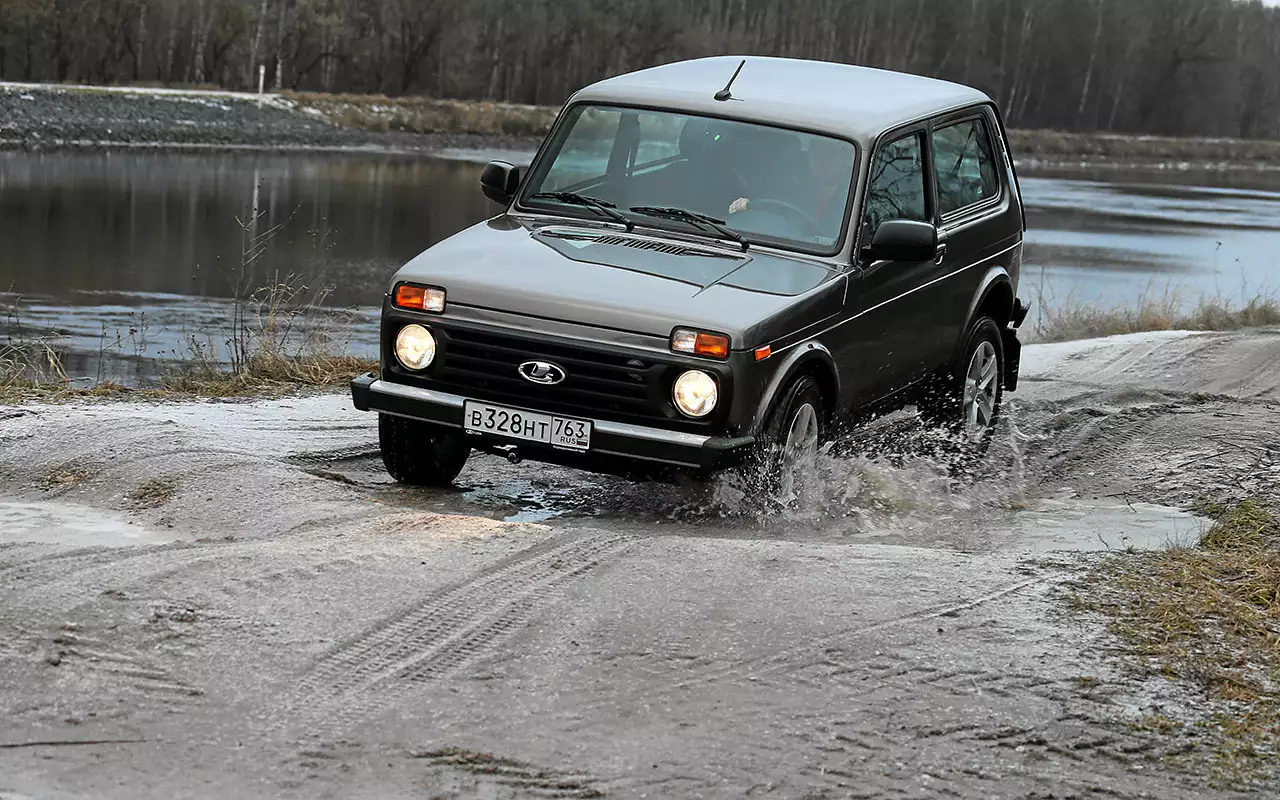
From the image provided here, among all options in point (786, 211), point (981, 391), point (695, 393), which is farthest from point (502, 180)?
point (981, 391)

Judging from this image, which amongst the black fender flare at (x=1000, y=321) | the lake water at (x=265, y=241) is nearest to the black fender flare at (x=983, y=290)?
the black fender flare at (x=1000, y=321)

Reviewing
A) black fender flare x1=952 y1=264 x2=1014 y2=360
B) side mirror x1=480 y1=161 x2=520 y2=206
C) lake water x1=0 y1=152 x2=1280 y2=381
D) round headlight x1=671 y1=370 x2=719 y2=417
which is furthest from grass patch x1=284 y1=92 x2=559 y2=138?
round headlight x1=671 y1=370 x2=719 y2=417

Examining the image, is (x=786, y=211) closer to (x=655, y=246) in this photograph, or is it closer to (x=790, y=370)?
(x=655, y=246)

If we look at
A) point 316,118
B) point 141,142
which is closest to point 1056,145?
point 316,118

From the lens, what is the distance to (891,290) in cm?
794

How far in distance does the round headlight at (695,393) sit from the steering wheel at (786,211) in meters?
1.27

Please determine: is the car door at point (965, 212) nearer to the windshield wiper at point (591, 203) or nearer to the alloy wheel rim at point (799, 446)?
the alloy wheel rim at point (799, 446)

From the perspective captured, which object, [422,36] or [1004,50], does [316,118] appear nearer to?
[422,36]

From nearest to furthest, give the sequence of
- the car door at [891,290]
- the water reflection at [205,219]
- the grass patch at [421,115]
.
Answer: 1. the car door at [891,290]
2. the water reflection at [205,219]
3. the grass patch at [421,115]

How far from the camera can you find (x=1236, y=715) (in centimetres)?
484

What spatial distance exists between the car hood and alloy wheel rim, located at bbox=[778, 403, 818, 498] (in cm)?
45

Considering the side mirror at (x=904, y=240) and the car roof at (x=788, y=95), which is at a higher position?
the car roof at (x=788, y=95)

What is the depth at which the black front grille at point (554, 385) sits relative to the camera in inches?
260

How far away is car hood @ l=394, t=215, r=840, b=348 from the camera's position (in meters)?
6.56
